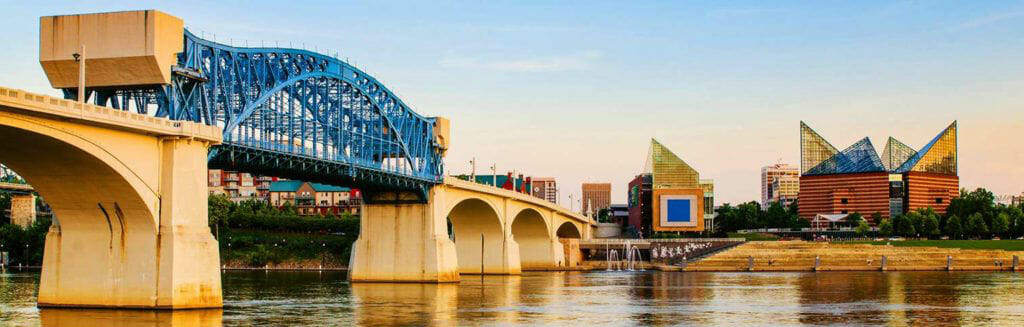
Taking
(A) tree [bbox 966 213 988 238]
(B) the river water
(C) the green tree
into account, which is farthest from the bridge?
(A) tree [bbox 966 213 988 238]

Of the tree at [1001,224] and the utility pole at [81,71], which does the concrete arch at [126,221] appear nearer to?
the utility pole at [81,71]

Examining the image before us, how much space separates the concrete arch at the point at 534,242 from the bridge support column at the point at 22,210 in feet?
240

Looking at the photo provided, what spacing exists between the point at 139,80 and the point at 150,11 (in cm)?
477

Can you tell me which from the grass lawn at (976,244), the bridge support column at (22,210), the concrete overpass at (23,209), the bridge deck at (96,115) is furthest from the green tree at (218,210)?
the bridge deck at (96,115)

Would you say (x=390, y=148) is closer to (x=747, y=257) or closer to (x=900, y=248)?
(x=747, y=257)

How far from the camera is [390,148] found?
369 ft

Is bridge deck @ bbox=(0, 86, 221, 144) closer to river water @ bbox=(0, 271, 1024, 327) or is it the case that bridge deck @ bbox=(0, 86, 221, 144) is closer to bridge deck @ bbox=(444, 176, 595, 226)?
river water @ bbox=(0, 271, 1024, 327)

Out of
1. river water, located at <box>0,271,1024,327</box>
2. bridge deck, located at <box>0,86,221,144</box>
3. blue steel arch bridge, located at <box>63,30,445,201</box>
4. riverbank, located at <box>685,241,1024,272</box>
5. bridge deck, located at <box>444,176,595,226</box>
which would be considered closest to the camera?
Result: bridge deck, located at <box>0,86,221,144</box>

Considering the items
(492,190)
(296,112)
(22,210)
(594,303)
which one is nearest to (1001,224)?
(492,190)

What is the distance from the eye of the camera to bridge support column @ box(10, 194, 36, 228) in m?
179

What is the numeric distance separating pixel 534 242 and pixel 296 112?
85362mm

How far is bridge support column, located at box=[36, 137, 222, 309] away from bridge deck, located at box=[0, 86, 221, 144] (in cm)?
95

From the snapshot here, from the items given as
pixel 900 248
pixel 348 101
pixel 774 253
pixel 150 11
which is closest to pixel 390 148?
pixel 348 101

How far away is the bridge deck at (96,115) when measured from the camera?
53.2 metres
